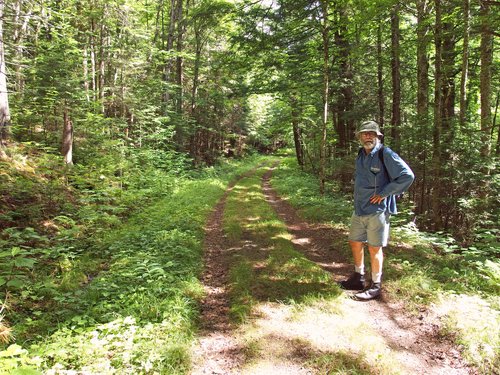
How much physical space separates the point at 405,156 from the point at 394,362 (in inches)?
355

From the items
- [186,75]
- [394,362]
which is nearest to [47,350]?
[394,362]

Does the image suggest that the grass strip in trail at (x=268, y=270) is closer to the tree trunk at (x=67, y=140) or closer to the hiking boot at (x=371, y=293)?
the hiking boot at (x=371, y=293)

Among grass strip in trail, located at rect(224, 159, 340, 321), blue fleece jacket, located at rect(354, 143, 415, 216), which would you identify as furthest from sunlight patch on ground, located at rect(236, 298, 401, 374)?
blue fleece jacket, located at rect(354, 143, 415, 216)

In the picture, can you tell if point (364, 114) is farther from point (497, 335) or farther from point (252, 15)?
point (497, 335)

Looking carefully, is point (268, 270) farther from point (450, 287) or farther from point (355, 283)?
point (450, 287)

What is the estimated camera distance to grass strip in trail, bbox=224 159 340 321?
485cm

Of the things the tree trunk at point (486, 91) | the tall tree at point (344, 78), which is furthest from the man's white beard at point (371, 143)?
the tall tree at point (344, 78)

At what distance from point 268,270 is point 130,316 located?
267 centimetres

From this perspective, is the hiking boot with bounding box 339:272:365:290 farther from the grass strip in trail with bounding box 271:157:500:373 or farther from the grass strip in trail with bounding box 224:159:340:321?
the grass strip in trail with bounding box 271:157:500:373

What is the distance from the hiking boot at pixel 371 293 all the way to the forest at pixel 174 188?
287mm

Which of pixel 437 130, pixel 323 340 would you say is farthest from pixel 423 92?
pixel 323 340

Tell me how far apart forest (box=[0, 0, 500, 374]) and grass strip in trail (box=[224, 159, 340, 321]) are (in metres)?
0.09

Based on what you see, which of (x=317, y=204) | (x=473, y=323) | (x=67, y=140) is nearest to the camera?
(x=473, y=323)

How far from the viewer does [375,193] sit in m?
4.76
